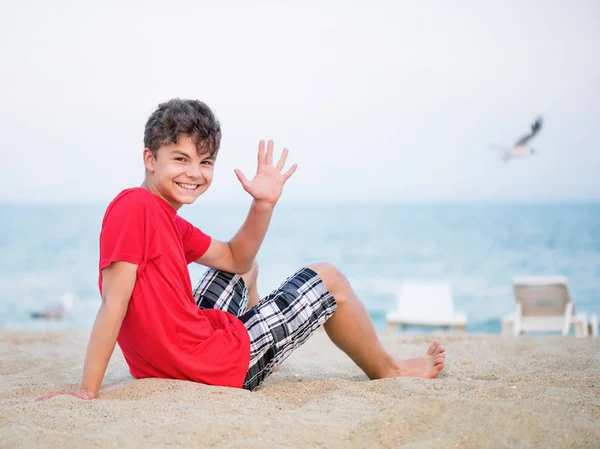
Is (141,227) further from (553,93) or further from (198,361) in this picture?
(553,93)

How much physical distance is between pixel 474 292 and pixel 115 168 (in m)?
14.1

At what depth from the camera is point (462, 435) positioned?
6.45ft

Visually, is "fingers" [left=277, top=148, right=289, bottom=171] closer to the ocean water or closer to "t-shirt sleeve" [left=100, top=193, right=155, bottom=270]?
"t-shirt sleeve" [left=100, top=193, right=155, bottom=270]

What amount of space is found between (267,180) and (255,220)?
21cm

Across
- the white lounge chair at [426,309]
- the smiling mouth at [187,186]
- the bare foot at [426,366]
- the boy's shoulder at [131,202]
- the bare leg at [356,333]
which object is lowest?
the white lounge chair at [426,309]

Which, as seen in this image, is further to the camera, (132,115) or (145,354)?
(132,115)

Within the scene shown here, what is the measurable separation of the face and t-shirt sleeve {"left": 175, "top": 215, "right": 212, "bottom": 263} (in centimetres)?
20

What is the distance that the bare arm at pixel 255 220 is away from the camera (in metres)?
2.98

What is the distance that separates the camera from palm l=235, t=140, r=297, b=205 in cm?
295

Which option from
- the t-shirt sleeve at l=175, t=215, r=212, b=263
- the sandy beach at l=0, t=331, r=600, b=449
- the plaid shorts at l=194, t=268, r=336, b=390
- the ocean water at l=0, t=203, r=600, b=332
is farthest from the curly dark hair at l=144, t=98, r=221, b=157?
the ocean water at l=0, t=203, r=600, b=332

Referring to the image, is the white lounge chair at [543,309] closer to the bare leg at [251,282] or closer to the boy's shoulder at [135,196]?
the bare leg at [251,282]

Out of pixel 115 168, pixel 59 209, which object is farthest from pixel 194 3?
pixel 59 209

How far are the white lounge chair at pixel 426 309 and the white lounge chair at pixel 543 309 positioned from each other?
78 cm

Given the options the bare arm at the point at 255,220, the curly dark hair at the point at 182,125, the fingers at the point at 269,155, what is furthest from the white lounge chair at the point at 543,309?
the curly dark hair at the point at 182,125
